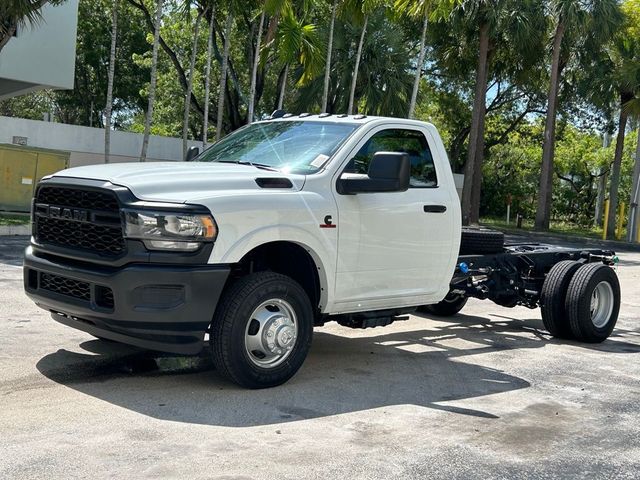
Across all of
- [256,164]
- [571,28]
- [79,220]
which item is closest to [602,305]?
[256,164]

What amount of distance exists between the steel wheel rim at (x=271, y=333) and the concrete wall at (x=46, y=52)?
2067 cm

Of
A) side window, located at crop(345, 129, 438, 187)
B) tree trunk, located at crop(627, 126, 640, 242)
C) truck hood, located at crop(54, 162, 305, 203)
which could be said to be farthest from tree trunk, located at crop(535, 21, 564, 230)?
truck hood, located at crop(54, 162, 305, 203)

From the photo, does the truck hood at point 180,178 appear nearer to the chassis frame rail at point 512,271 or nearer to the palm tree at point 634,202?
the chassis frame rail at point 512,271

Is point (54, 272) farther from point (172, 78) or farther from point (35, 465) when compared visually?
point (172, 78)

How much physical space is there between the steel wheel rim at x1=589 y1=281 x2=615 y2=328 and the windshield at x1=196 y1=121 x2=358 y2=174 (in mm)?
3900

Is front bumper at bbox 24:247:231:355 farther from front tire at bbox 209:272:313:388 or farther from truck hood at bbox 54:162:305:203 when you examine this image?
truck hood at bbox 54:162:305:203

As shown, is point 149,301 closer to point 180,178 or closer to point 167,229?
point 167,229

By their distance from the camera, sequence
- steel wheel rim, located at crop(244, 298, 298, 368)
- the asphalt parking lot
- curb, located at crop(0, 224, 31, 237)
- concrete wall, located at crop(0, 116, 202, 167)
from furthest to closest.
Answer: concrete wall, located at crop(0, 116, 202, 167), curb, located at crop(0, 224, 31, 237), steel wheel rim, located at crop(244, 298, 298, 368), the asphalt parking lot

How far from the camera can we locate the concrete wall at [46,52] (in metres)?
24.7

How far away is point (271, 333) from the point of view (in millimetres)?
6184

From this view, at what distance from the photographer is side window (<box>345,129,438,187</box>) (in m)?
7.24

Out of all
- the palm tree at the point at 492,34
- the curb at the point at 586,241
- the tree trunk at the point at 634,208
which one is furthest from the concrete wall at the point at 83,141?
the tree trunk at the point at 634,208

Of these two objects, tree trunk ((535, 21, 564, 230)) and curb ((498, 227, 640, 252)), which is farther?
tree trunk ((535, 21, 564, 230))

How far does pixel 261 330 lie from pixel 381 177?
4.95 feet
